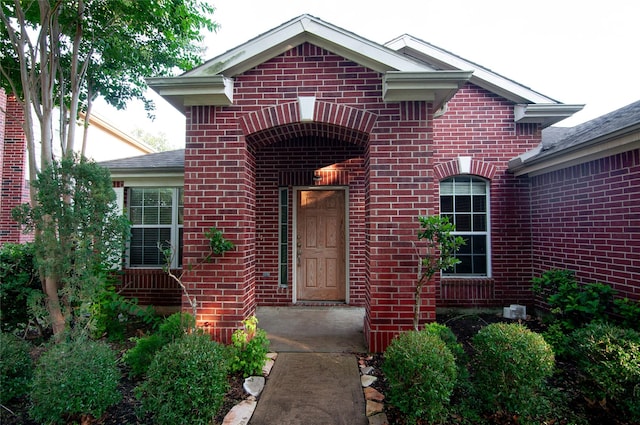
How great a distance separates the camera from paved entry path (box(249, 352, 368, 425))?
282cm

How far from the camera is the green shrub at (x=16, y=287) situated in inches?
171

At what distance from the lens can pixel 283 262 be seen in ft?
20.8

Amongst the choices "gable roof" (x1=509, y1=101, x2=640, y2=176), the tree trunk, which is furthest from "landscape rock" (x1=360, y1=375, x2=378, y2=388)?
"gable roof" (x1=509, y1=101, x2=640, y2=176)

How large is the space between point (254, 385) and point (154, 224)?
423 centimetres

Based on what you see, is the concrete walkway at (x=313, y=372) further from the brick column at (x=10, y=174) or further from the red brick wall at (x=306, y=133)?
the brick column at (x=10, y=174)

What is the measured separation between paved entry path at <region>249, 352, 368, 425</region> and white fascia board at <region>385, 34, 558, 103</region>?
5.48 m

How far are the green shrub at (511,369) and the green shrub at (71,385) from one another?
129 inches

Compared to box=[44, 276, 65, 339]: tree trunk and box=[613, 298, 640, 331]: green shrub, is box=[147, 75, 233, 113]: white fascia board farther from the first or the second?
box=[613, 298, 640, 331]: green shrub

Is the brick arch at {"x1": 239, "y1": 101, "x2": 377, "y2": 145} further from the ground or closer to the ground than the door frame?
further from the ground

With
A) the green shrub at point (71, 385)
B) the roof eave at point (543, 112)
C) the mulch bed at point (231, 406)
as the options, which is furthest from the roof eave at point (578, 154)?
the green shrub at point (71, 385)

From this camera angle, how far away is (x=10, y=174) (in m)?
8.70

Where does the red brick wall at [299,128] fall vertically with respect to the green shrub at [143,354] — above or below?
above

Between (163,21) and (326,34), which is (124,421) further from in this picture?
(163,21)

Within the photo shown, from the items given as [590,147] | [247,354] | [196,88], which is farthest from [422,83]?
[247,354]
